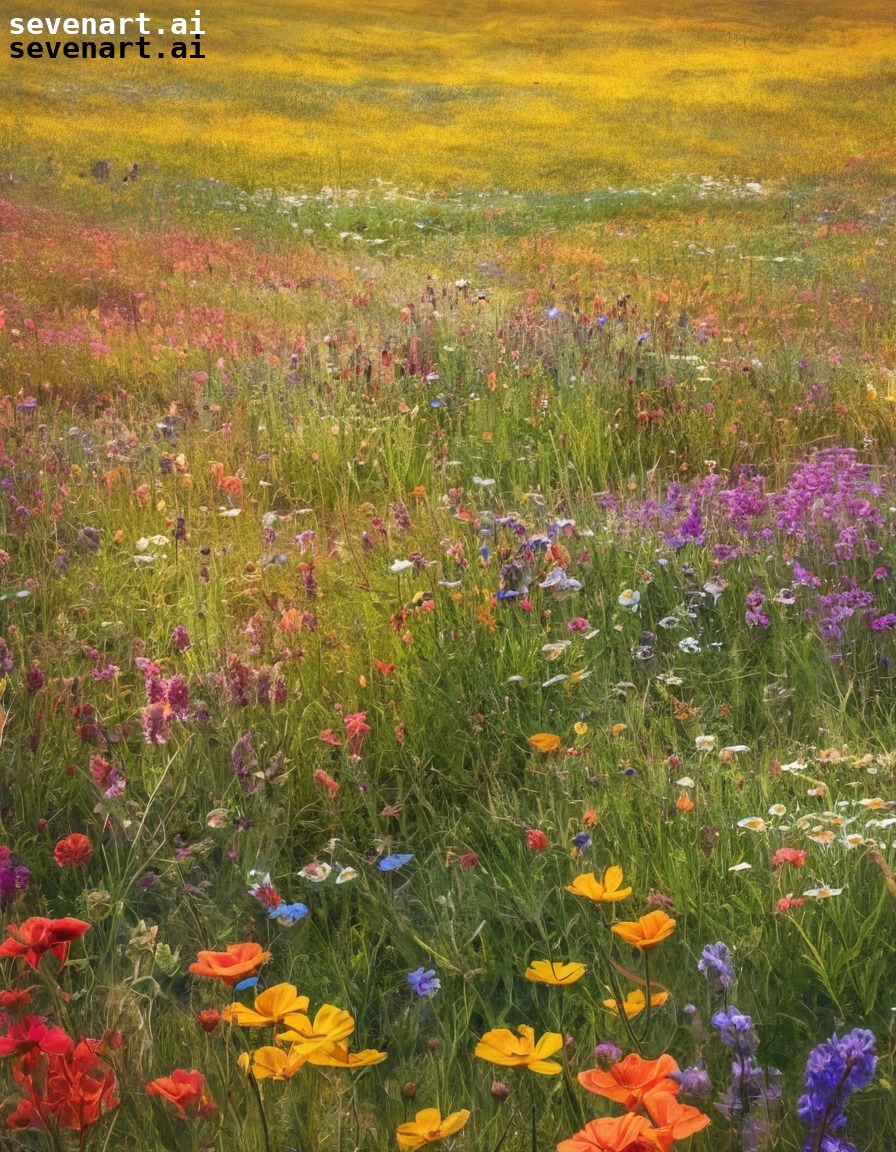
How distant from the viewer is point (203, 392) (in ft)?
19.3

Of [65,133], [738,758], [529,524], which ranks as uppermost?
[65,133]

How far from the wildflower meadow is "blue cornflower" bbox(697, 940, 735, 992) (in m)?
0.01

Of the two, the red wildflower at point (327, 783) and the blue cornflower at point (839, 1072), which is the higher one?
the blue cornflower at point (839, 1072)

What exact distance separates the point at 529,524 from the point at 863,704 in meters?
1.28

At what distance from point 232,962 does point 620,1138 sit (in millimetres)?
447

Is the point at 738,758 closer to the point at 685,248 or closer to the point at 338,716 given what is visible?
the point at 338,716

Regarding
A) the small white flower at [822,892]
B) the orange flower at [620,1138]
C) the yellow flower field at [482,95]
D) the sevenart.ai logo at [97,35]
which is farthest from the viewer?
the yellow flower field at [482,95]

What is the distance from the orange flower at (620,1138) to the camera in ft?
2.96

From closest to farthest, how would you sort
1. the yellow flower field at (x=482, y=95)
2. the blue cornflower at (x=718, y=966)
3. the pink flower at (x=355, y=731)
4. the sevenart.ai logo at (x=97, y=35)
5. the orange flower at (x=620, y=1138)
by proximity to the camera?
the orange flower at (x=620, y=1138), the blue cornflower at (x=718, y=966), the pink flower at (x=355, y=731), the sevenart.ai logo at (x=97, y=35), the yellow flower field at (x=482, y=95)

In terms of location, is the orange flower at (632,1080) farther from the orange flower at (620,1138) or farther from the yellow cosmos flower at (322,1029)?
the yellow cosmos flower at (322,1029)

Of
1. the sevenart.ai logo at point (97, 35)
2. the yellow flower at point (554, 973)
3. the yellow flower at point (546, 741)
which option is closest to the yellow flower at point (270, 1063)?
the yellow flower at point (554, 973)

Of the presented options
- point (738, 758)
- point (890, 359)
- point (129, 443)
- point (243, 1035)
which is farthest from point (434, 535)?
point (890, 359)

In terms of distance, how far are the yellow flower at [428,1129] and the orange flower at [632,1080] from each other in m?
0.13

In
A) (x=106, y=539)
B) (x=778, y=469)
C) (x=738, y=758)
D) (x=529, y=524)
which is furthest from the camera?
(x=778, y=469)
